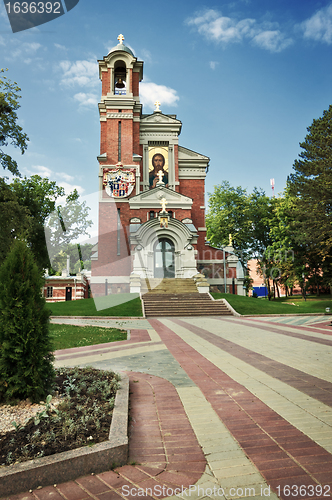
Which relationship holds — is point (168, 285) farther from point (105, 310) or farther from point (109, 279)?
point (109, 279)

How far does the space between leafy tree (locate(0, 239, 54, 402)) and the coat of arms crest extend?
29.7 m

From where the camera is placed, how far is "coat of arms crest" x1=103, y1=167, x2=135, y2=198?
1302 inches

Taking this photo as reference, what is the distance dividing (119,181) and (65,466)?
105 feet

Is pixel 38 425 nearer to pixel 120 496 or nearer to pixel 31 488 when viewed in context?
pixel 31 488

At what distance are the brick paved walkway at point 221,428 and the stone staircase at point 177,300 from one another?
11815mm

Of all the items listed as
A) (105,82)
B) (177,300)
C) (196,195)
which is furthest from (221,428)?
(105,82)

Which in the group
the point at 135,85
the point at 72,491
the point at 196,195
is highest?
the point at 135,85

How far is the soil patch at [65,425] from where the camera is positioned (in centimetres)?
282

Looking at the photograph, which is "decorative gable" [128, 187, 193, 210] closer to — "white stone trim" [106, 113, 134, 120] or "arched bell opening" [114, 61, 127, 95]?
"white stone trim" [106, 113, 134, 120]

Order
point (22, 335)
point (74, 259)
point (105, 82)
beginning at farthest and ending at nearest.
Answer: point (74, 259) < point (105, 82) < point (22, 335)

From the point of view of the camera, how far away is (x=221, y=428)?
11.5 ft

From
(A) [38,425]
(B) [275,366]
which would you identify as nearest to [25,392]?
(A) [38,425]

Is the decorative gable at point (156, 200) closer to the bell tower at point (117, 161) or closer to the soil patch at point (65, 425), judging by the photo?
the bell tower at point (117, 161)

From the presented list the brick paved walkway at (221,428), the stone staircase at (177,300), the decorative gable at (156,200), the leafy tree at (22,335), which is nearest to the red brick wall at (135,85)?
the decorative gable at (156,200)
